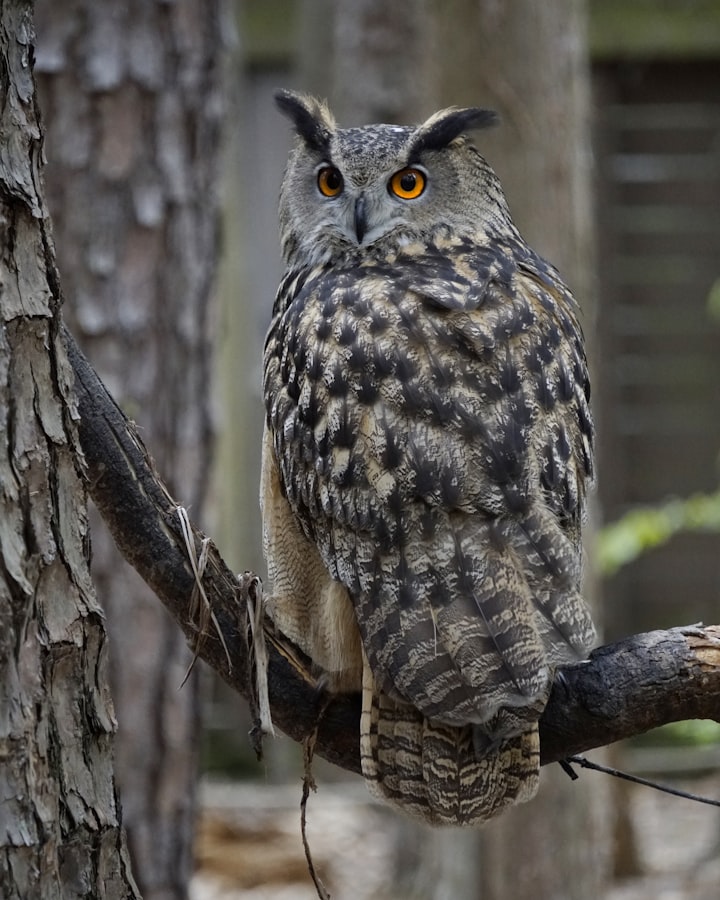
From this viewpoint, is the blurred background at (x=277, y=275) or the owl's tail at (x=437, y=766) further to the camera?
the blurred background at (x=277, y=275)

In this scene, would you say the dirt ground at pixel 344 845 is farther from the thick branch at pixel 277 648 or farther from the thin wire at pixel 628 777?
the thick branch at pixel 277 648

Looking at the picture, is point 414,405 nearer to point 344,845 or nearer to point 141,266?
point 141,266

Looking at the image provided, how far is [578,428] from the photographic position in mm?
2656

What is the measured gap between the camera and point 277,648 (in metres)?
2.38

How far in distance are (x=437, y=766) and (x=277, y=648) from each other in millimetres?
361

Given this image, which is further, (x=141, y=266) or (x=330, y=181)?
(x=141, y=266)

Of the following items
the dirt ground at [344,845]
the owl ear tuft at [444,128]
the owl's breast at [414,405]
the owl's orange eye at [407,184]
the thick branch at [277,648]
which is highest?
the owl ear tuft at [444,128]

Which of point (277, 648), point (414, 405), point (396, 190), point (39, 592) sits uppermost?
point (396, 190)

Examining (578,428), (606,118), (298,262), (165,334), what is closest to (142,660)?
(165,334)

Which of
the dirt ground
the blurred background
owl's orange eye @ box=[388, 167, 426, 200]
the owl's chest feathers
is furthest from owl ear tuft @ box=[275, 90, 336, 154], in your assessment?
the dirt ground

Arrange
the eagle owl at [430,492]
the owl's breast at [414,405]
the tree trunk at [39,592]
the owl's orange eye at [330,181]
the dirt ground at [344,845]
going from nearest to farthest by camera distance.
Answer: the tree trunk at [39,592], the eagle owl at [430,492], the owl's breast at [414,405], the owl's orange eye at [330,181], the dirt ground at [344,845]

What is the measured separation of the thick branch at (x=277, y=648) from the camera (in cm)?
214

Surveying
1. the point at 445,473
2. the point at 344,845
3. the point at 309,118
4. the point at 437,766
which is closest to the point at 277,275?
the point at 344,845

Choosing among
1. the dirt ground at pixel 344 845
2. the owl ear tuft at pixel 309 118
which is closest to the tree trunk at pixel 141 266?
the owl ear tuft at pixel 309 118
